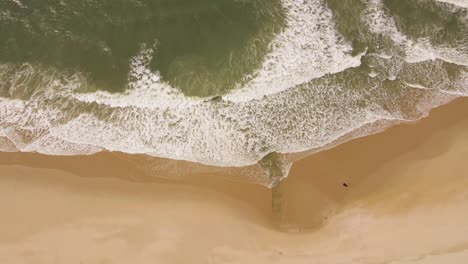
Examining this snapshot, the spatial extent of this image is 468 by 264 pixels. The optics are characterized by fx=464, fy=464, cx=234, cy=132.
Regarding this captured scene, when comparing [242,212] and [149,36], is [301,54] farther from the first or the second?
[242,212]

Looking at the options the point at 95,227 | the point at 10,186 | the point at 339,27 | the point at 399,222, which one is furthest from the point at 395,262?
the point at 10,186

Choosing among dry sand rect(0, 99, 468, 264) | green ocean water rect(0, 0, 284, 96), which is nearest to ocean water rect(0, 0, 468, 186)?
green ocean water rect(0, 0, 284, 96)

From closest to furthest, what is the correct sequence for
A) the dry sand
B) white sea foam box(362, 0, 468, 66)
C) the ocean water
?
the dry sand, the ocean water, white sea foam box(362, 0, 468, 66)

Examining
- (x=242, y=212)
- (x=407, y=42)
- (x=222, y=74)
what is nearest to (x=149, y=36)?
(x=222, y=74)

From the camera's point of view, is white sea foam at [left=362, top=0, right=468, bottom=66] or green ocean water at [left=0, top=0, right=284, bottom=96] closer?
green ocean water at [left=0, top=0, right=284, bottom=96]

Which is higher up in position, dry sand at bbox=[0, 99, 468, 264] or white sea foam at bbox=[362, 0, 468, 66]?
→ white sea foam at bbox=[362, 0, 468, 66]

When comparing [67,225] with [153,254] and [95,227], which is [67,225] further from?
[153,254]

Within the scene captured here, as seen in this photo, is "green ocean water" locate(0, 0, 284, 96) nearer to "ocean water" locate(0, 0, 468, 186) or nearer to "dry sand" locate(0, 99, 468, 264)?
"ocean water" locate(0, 0, 468, 186)

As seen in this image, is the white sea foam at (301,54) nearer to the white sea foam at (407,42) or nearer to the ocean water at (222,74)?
the ocean water at (222,74)
